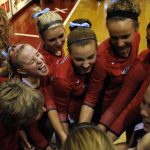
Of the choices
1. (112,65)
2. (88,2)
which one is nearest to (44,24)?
(112,65)

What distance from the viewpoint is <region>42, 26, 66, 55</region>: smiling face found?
2.17 metres

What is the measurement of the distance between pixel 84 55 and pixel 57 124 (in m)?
0.47

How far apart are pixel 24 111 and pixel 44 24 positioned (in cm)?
84

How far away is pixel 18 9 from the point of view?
6.02 m

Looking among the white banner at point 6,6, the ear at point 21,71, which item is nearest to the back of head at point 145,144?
the ear at point 21,71

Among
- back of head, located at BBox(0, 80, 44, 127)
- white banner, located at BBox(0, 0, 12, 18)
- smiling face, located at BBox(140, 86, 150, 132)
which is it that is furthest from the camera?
white banner, located at BBox(0, 0, 12, 18)

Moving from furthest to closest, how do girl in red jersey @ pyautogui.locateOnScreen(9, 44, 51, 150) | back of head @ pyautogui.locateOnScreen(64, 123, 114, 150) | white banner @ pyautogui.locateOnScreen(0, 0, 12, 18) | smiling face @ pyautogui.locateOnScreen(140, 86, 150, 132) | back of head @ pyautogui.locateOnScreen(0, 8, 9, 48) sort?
white banner @ pyautogui.locateOnScreen(0, 0, 12, 18) → back of head @ pyautogui.locateOnScreen(0, 8, 9, 48) → girl in red jersey @ pyautogui.locateOnScreen(9, 44, 51, 150) → smiling face @ pyautogui.locateOnScreen(140, 86, 150, 132) → back of head @ pyautogui.locateOnScreen(64, 123, 114, 150)

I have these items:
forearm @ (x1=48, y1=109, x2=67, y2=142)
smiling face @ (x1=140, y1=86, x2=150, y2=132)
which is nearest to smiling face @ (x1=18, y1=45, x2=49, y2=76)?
forearm @ (x1=48, y1=109, x2=67, y2=142)

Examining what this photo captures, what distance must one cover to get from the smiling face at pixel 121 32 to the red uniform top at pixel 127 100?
0.14 metres

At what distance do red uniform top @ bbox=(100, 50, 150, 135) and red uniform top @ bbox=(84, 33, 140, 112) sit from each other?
9cm

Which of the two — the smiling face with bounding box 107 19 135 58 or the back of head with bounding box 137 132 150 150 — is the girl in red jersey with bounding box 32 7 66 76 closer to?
the smiling face with bounding box 107 19 135 58

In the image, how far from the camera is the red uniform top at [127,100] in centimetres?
174

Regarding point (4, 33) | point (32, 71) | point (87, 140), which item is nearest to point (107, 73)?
point (32, 71)

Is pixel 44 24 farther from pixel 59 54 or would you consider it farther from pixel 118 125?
pixel 118 125
